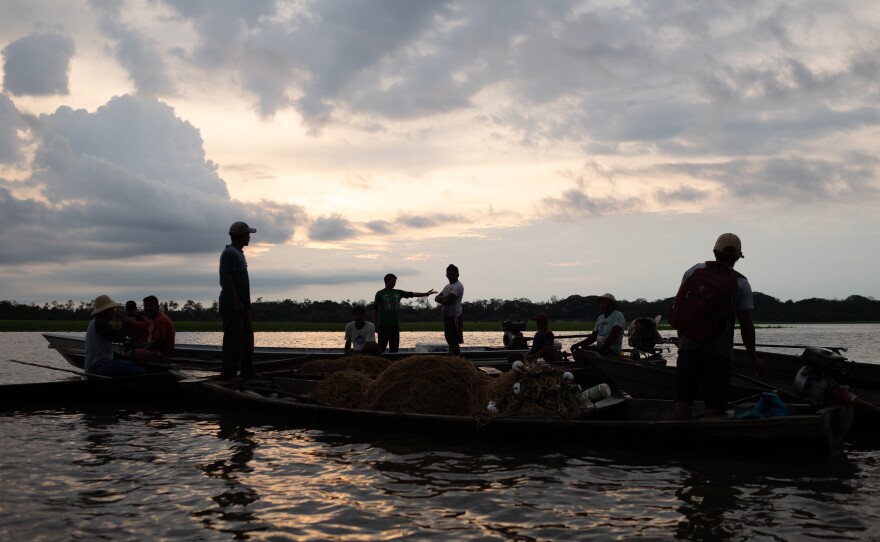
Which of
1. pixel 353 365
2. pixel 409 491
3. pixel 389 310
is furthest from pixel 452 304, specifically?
pixel 409 491

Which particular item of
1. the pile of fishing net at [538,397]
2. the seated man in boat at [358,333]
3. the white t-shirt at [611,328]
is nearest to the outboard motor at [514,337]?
the seated man in boat at [358,333]

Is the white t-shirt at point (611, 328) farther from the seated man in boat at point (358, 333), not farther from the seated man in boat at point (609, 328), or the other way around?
the seated man in boat at point (358, 333)

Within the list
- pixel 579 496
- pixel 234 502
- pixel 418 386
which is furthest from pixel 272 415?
pixel 579 496

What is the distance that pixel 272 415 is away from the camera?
35.2ft

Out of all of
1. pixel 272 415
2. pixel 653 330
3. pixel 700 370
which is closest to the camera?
pixel 700 370

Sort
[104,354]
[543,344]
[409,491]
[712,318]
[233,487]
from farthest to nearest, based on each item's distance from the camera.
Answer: [543,344] < [104,354] < [712,318] < [233,487] < [409,491]

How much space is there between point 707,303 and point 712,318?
0.16 metres

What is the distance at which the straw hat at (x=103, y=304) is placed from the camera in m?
12.1

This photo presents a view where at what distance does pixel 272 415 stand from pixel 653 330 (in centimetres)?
658

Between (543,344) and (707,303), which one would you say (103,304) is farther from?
(707,303)

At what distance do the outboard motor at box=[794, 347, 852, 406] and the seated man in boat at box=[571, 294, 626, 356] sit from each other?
4074mm

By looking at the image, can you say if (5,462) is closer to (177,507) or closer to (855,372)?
(177,507)

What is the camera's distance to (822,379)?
27.3ft

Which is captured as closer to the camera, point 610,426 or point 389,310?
point 610,426
